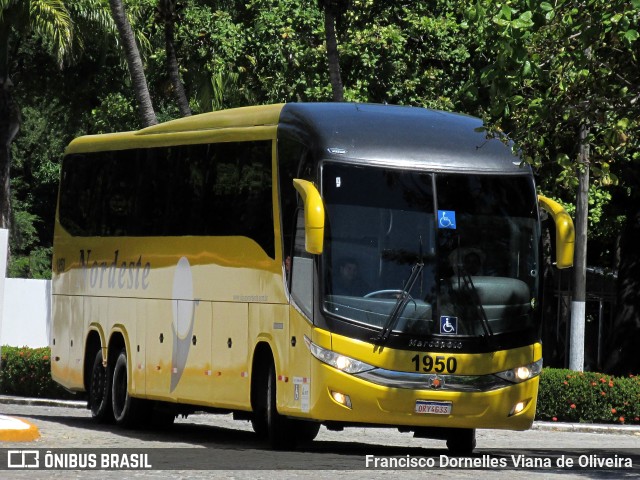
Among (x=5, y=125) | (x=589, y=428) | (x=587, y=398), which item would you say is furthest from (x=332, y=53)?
(x=5, y=125)

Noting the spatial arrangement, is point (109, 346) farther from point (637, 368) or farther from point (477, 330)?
point (637, 368)

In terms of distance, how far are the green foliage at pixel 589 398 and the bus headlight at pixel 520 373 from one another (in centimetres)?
980

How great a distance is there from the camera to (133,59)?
1115 inches

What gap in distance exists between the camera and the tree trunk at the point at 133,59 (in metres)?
27.8

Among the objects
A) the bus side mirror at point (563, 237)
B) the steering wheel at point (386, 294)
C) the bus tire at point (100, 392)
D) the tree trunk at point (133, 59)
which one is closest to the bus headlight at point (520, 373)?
the bus side mirror at point (563, 237)

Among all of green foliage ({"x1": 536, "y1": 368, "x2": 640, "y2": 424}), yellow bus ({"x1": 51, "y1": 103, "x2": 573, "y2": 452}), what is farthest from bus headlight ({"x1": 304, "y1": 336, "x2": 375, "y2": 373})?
green foliage ({"x1": 536, "y1": 368, "x2": 640, "y2": 424})

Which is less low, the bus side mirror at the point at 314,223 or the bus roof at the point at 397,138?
the bus roof at the point at 397,138

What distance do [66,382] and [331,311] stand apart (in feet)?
28.9

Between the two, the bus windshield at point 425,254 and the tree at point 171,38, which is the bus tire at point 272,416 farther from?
the tree at point 171,38

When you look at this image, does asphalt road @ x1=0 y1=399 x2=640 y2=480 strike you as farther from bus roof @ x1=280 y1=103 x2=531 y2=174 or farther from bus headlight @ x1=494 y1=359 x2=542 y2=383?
bus roof @ x1=280 y1=103 x2=531 y2=174

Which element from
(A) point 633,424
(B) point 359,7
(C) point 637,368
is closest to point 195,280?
(A) point 633,424

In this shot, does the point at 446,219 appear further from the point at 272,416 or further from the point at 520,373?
the point at 272,416

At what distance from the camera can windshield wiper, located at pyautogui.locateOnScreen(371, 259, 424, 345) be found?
51.5ft

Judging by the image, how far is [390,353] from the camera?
51.6 feet
